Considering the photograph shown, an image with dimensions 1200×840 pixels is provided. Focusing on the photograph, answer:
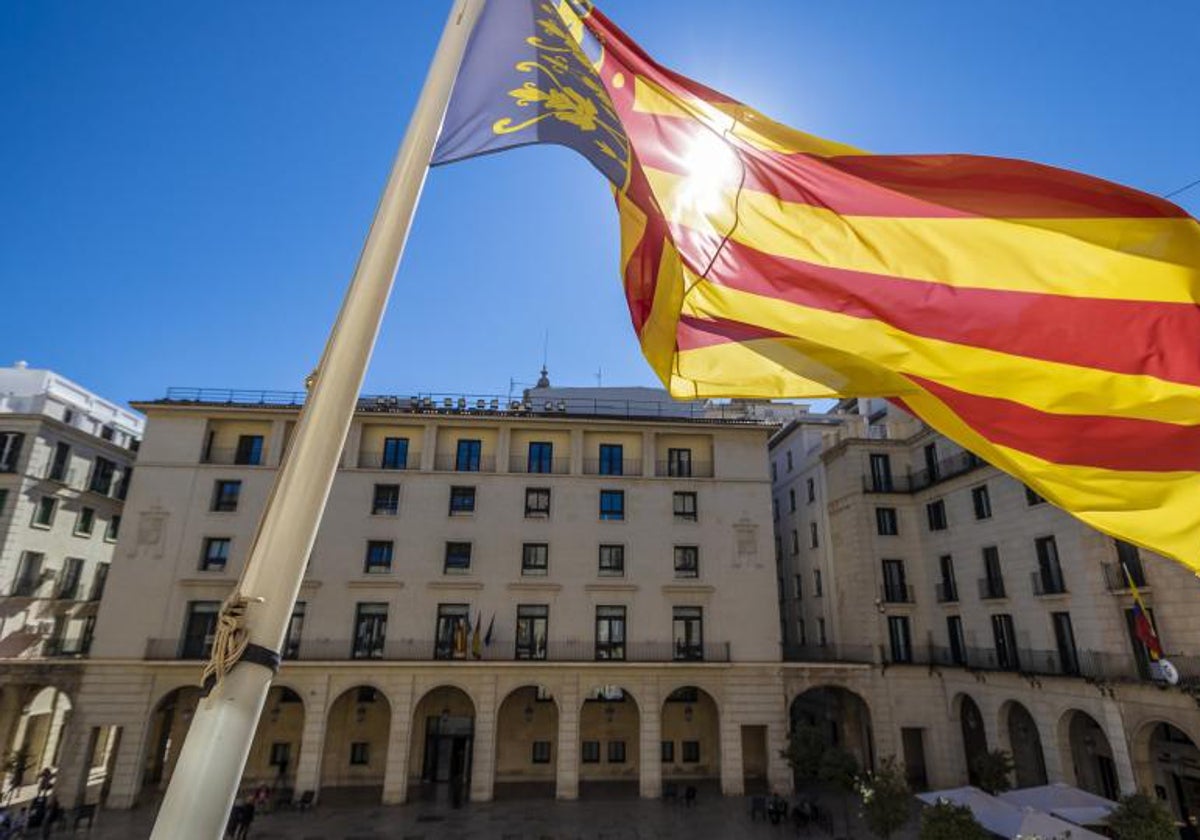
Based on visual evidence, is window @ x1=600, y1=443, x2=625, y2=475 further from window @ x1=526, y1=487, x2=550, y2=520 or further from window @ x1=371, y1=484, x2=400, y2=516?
window @ x1=371, y1=484, x2=400, y2=516

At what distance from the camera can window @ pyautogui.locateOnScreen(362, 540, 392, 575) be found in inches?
1384

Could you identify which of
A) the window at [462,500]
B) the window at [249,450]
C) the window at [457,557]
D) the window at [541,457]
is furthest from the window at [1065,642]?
the window at [249,450]

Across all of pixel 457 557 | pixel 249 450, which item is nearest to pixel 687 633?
pixel 457 557

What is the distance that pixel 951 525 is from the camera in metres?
36.7

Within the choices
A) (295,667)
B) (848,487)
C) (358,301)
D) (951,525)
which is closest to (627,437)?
(848,487)

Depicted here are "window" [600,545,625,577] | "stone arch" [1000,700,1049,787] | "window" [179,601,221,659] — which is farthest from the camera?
"window" [600,545,625,577]

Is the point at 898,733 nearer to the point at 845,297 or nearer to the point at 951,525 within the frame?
the point at 951,525

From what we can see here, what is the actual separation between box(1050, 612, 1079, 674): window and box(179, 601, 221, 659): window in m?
39.8

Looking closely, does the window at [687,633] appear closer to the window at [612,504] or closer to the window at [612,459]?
the window at [612,504]

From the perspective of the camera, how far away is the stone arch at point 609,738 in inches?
1441

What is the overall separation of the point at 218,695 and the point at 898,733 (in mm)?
40005

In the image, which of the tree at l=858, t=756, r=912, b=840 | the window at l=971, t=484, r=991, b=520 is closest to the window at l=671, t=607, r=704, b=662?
the tree at l=858, t=756, r=912, b=840

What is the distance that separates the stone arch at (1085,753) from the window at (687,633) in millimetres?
16203

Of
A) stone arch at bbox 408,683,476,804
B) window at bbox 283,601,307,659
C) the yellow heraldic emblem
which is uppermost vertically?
the yellow heraldic emblem
